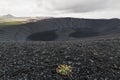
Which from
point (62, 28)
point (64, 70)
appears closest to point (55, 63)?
point (64, 70)

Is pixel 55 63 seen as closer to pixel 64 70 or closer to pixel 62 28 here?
pixel 64 70

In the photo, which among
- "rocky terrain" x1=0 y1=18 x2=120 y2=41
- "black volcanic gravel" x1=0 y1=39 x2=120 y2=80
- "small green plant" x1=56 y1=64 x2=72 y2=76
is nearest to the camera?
"black volcanic gravel" x1=0 y1=39 x2=120 y2=80

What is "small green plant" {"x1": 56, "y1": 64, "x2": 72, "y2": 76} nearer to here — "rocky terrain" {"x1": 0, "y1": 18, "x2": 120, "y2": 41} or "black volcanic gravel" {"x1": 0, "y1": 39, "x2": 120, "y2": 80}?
"black volcanic gravel" {"x1": 0, "y1": 39, "x2": 120, "y2": 80}

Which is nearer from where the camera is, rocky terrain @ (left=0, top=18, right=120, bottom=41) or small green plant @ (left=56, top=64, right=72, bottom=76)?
small green plant @ (left=56, top=64, right=72, bottom=76)

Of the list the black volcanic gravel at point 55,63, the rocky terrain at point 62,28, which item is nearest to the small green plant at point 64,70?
the black volcanic gravel at point 55,63

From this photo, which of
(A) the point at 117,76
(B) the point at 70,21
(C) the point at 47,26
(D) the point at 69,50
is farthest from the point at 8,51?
(B) the point at 70,21

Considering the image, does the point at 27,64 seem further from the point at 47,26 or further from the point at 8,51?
the point at 47,26

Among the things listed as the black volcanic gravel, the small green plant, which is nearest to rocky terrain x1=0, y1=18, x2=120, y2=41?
the black volcanic gravel

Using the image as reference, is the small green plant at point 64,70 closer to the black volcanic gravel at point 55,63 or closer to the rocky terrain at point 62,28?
the black volcanic gravel at point 55,63
